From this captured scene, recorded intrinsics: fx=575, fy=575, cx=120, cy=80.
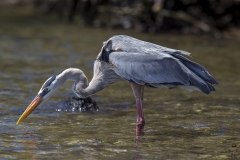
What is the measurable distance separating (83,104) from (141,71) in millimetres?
1340

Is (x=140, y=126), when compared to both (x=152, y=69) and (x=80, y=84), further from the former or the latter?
(x=80, y=84)

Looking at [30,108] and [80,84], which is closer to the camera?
[30,108]

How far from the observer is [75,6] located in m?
17.0

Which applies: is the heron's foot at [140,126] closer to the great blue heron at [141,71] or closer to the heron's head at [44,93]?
the great blue heron at [141,71]

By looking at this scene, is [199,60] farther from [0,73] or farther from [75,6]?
[75,6]

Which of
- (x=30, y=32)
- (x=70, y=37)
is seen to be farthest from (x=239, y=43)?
(x=30, y=32)

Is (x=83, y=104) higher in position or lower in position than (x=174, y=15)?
lower

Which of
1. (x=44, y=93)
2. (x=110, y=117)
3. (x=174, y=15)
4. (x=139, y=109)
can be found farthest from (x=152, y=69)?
(x=174, y=15)

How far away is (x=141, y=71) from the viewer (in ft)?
23.6

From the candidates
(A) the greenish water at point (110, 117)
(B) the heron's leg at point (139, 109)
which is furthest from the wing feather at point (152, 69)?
(A) the greenish water at point (110, 117)

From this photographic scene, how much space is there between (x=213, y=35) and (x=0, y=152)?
10.1 meters

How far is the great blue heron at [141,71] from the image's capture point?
23.0 ft

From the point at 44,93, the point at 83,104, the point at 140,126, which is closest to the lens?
the point at 140,126

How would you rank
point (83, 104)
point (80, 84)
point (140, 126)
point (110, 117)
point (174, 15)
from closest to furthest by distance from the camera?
point (140, 126), point (80, 84), point (110, 117), point (83, 104), point (174, 15)
